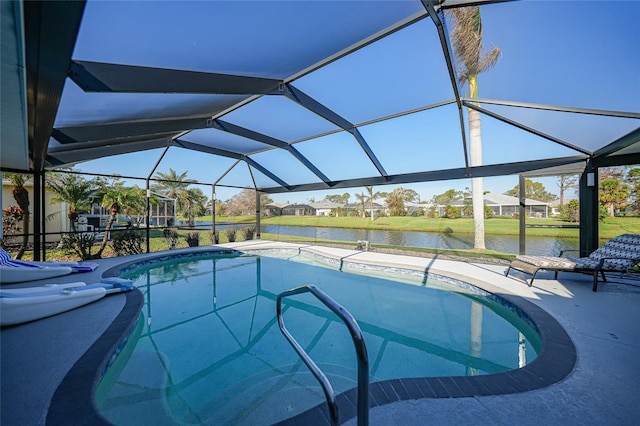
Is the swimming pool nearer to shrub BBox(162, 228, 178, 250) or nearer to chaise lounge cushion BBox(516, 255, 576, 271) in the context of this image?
chaise lounge cushion BBox(516, 255, 576, 271)

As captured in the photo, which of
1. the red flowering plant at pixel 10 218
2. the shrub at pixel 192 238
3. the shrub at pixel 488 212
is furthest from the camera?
the shrub at pixel 192 238

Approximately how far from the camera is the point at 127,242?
31.6 feet

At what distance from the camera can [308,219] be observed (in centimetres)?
1500

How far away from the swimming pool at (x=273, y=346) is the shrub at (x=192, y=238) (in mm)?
5107

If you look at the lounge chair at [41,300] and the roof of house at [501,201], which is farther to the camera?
the roof of house at [501,201]

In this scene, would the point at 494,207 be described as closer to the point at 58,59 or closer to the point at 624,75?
the point at 624,75

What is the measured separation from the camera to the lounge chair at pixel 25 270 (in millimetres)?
4898

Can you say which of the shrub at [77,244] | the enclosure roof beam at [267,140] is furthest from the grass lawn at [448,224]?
the shrub at [77,244]

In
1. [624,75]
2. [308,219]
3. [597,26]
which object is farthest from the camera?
[308,219]

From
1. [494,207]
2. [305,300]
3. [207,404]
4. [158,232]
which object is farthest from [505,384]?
[158,232]

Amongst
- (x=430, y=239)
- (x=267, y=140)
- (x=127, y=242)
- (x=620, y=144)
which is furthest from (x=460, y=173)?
(x=127, y=242)

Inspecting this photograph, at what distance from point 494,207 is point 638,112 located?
5.61 meters

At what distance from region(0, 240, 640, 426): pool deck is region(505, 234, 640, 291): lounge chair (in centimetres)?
47

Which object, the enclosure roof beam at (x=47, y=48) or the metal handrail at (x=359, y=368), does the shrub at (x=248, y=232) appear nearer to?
the enclosure roof beam at (x=47, y=48)
